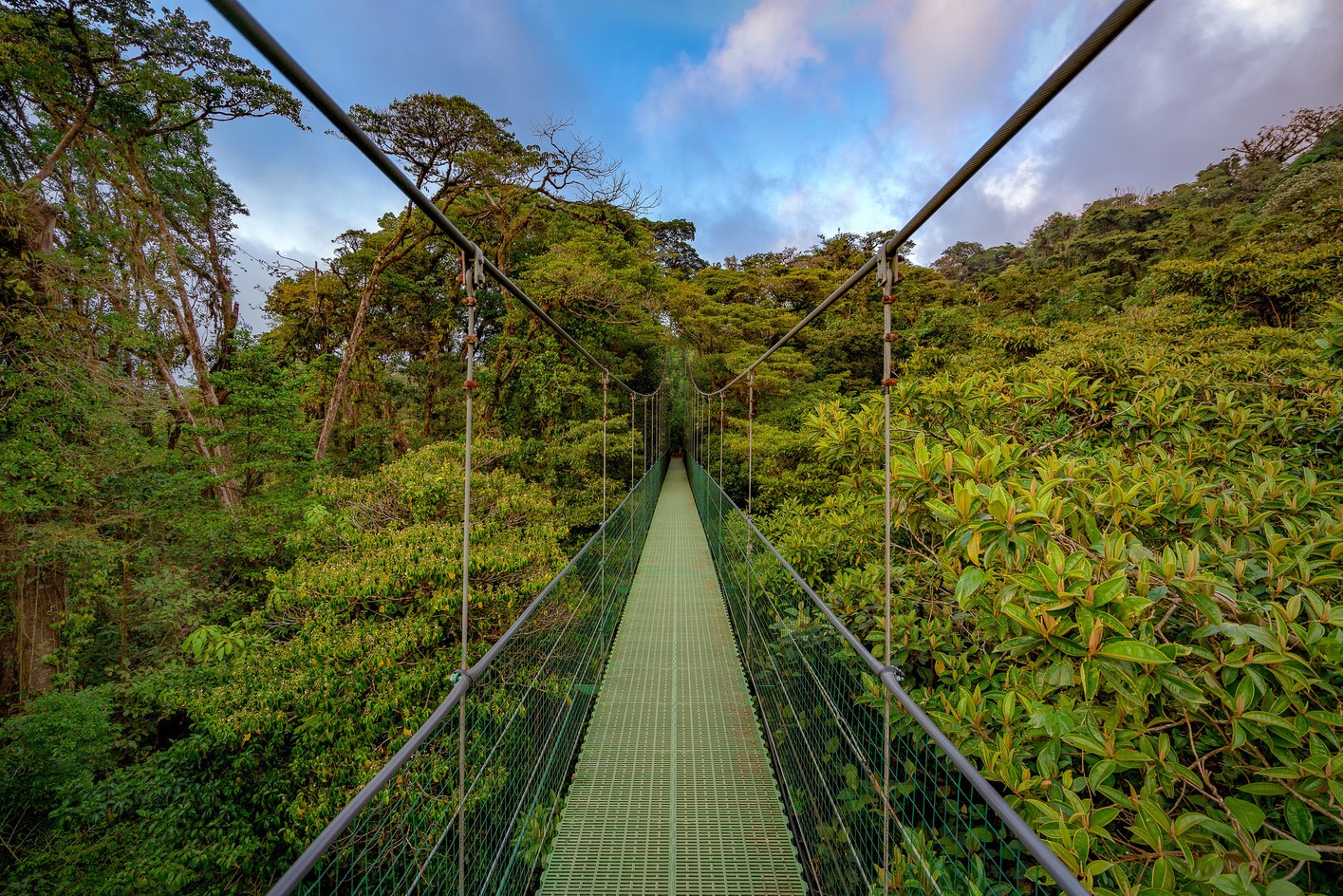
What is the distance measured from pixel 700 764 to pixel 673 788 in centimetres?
17

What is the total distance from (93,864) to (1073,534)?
7.39 metres

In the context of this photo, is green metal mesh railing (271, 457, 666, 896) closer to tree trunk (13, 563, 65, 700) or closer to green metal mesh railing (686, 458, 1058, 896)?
green metal mesh railing (686, 458, 1058, 896)

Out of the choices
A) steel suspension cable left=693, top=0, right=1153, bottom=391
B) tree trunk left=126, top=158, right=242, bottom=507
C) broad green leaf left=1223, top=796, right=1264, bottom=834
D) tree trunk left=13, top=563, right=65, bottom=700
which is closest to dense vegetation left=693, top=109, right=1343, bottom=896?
broad green leaf left=1223, top=796, right=1264, bottom=834

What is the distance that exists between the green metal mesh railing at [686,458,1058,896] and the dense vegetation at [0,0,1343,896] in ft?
0.48

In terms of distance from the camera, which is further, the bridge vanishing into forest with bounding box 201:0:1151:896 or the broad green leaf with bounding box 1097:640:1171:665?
the bridge vanishing into forest with bounding box 201:0:1151:896

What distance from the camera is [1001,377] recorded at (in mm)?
2170

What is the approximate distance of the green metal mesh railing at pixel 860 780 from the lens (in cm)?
100

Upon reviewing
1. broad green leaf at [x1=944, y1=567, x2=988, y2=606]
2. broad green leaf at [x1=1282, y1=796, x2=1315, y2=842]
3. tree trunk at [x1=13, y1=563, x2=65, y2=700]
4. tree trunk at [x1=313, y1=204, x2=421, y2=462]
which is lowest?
tree trunk at [x1=13, y1=563, x2=65, y2=700]

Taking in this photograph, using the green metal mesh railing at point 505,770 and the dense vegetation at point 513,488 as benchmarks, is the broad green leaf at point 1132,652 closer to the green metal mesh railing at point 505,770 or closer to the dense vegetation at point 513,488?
the dense vegetation at point 513,488

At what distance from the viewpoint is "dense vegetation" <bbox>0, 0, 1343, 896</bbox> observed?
93cm

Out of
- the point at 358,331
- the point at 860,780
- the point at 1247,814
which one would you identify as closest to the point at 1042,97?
the point at 1247,814

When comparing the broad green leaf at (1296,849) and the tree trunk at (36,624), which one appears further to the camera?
the tree trunk at (36,624)

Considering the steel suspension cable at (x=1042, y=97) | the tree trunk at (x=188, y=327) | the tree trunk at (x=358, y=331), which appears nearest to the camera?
the steel suspension cable at (x=1042, y=97)

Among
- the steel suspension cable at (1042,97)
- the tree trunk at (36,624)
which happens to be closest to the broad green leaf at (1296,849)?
the steel suspension cable at (1042,97)
